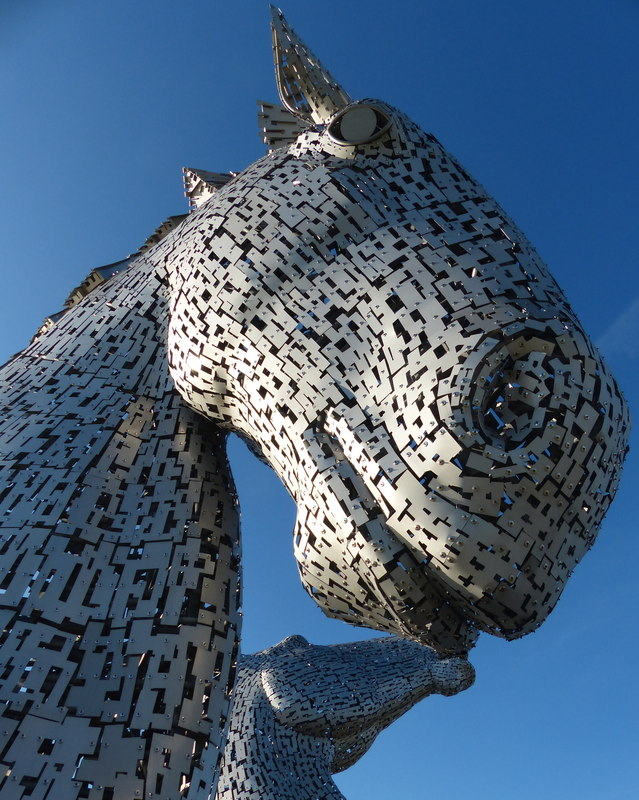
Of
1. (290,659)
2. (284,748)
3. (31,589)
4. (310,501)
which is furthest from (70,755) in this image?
(290,659)

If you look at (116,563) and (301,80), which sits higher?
(301,80)

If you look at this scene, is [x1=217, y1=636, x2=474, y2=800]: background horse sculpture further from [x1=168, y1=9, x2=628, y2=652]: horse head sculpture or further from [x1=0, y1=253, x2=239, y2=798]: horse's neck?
[x1=168, y1=9, x2=628, y2=652]: horse head sculpture

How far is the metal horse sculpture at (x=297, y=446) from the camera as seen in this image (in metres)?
1.78

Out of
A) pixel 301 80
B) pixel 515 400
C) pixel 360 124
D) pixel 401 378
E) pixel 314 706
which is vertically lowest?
pixel 515 400

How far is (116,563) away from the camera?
2252mm

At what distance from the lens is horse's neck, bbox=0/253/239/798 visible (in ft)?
6.45

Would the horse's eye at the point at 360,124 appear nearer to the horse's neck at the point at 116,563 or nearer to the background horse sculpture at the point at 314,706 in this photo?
the horse's neck at the point at 116,563

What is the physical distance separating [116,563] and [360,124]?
1692 mm

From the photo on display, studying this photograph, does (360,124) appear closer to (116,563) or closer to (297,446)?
(297,446)

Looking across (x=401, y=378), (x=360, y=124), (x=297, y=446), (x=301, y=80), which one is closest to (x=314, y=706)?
(x=297, y=446)

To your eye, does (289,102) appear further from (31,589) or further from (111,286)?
(31,589)

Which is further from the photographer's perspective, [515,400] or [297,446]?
[297,446]

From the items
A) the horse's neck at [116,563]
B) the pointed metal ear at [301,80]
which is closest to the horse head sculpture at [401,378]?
the horse's neck at [116,563]

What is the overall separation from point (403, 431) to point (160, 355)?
122cm
